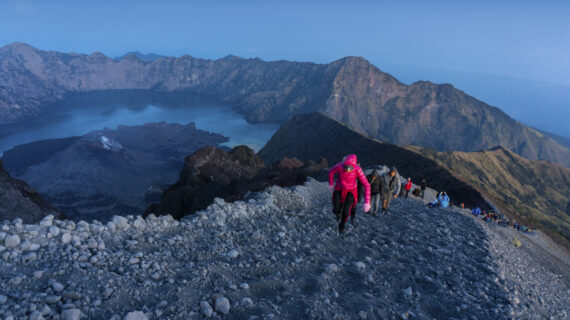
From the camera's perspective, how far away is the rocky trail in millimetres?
4910

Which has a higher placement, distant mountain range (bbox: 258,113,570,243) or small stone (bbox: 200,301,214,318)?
small stone (bbox: 200,301,214,318)

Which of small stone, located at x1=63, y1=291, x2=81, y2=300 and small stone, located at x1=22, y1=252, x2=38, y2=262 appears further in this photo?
small stone, located at x1=22, y1=252, x2=38, y2=262

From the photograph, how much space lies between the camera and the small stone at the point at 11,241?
5570 millimetres

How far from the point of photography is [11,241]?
18.4 feet

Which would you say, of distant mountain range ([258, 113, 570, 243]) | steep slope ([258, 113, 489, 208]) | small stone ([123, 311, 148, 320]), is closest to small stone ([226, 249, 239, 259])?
small stone ([123, 311, 148, 320])

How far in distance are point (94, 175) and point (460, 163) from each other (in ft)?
558

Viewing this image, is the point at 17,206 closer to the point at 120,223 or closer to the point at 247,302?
the point at 120,223

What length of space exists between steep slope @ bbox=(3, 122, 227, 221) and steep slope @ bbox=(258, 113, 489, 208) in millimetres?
62068

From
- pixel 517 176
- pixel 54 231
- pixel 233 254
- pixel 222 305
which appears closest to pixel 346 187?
pixel 233 254

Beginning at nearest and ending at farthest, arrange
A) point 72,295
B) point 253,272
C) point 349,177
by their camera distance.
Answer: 1. point 72,295
2. point 253,272
3. point 349,177

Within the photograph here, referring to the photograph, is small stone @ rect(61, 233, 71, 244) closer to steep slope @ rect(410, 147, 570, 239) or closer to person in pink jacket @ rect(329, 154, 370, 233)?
person in pink jacket @ rect(329, 154, 370, 233)

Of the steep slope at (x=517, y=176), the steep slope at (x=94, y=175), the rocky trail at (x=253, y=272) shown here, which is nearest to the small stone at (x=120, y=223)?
the rocky trail at (x=253, y=272)

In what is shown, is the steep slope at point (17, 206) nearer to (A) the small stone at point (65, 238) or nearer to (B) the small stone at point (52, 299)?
(A) the small stone at point (65, 238)

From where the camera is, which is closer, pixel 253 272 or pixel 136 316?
pixel 136 316
